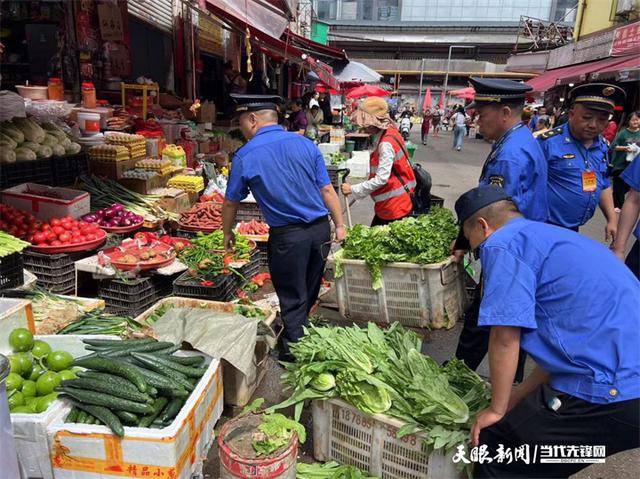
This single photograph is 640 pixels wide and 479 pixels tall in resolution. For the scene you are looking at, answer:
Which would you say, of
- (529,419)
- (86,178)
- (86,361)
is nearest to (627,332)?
(529,419)

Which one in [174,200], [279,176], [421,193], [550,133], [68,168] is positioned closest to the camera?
[279,176]

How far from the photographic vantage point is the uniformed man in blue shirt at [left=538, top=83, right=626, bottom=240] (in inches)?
150

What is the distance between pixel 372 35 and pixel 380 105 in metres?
56.5

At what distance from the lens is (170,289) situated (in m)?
5.54

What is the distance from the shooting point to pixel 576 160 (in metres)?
3.91

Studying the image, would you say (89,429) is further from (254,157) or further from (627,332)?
(627,332)

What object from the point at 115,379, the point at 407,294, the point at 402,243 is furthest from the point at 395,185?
the point at 115,379

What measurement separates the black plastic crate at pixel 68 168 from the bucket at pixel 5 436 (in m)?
5.40

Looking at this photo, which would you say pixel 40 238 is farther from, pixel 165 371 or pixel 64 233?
pixel 165 371

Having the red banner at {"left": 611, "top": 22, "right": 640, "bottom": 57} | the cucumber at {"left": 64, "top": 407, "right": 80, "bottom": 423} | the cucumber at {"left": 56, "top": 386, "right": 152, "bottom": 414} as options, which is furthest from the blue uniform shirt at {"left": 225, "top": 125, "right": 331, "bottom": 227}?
the red banner at {"left": 611, "top": 22, "right": 640, "bottom": 57}

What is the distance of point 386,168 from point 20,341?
3696mm

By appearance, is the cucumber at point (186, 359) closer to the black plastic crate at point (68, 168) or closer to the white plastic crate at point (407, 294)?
the white plastic crate at point (407, 294)

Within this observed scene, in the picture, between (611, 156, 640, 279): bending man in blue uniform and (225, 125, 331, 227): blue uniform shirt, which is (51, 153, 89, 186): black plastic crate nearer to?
(225, 125, 331, 227): blue uniform shirt

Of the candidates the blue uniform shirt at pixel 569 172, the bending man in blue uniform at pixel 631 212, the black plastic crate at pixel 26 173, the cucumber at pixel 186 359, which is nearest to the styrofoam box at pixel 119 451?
the cucumber at pixel 186 359
